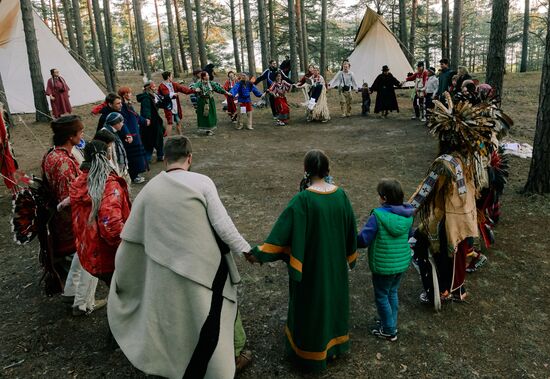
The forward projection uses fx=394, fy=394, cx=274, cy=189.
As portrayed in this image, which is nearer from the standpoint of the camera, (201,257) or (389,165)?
(201,257)

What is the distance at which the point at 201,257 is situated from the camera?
7.80 ft

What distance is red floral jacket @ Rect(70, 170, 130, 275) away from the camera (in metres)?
2.84

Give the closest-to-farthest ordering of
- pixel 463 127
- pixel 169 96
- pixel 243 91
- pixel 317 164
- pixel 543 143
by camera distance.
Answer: pixel 317 164 → pixel 463 127 → pixel 543 143 → pixel 169 96 → pixel 243 91

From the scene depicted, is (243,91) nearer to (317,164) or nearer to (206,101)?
(206,101)

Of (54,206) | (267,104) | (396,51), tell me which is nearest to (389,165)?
(54,206)

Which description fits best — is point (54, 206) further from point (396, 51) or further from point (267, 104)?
point (396, 51)

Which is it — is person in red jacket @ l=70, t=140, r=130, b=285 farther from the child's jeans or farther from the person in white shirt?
the person in white shirt

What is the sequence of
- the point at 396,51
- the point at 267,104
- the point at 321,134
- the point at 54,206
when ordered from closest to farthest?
1. the point at 54,206
2. the point at 321,134
3. the point at 267,104
4. the point at 396,51

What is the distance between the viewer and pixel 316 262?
8.89ft

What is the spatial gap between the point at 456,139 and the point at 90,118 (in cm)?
1262

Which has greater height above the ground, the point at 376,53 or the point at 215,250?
the point at 376,53

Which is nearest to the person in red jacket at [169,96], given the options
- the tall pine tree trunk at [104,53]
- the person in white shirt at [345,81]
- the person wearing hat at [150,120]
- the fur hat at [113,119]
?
the person wearing hat at [150,120]

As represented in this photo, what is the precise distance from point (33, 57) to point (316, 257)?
41.0 ft

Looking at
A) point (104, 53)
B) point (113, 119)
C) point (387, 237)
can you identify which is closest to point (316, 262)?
point (387, 237)
